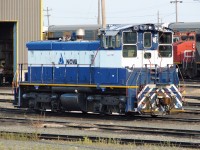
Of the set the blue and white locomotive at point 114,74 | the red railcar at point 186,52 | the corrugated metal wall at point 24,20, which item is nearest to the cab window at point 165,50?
the blue and white locomotive at point 114,74

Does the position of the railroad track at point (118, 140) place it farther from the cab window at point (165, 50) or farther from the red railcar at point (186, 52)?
the red railcar at point (186, 52)

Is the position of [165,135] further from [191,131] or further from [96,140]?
[96,140]

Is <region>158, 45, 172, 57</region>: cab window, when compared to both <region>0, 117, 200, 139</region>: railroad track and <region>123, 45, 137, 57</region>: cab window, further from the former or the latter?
<region>0, 117, 200, 139</region>: railroad track

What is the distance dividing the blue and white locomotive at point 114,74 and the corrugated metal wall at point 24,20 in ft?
45.9

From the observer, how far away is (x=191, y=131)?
14969 millimetres

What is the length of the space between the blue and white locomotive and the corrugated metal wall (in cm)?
1400

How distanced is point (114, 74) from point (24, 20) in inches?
678

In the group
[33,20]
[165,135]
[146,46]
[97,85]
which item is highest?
[33,20]

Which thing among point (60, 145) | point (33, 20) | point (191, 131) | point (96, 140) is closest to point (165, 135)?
point (191, 131)

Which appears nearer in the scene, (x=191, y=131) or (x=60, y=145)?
(x=60, y=145)

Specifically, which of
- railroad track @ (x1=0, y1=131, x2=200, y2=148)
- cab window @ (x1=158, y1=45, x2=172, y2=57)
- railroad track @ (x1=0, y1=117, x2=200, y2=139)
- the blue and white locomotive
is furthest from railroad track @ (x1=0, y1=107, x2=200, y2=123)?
railroad track @ (x1=0, y1=131, x2=200, y2=148)

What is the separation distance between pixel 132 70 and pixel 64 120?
3.03 meters

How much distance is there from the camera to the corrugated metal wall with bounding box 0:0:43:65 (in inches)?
1348

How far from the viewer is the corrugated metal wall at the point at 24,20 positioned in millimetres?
34250
